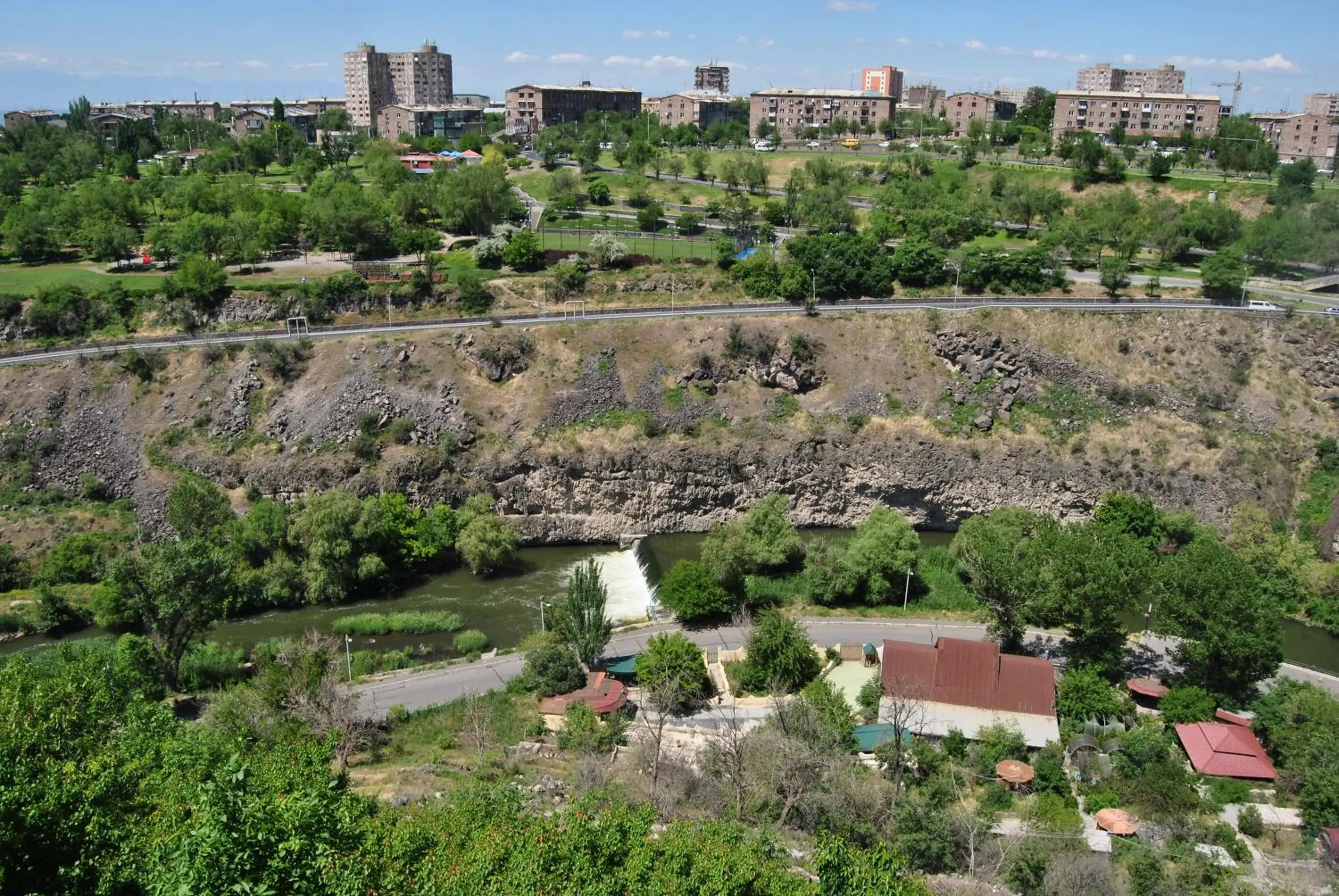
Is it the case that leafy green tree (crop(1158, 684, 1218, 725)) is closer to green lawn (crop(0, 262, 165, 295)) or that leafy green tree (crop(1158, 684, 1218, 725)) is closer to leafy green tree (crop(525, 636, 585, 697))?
leafy green tree (crop(525, 636, 585, 697))

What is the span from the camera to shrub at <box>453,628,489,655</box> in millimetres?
38812

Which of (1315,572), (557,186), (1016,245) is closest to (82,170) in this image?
(557,186)

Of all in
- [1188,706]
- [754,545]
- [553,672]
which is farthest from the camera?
[754,545]

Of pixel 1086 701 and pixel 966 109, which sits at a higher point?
pixel 966 109

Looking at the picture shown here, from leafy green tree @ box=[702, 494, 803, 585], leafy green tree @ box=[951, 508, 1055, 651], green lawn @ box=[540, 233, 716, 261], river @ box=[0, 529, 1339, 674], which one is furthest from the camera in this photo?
green lawn @ box=[540, 233, 716, 261]

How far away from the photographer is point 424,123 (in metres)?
149

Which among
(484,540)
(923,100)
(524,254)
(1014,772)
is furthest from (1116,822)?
(923,100)

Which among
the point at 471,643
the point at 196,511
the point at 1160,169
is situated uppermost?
the point at 1160,169

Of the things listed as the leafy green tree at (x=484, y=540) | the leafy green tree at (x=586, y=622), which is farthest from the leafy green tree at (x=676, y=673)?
the leafy green tree at (x=484, y=540)

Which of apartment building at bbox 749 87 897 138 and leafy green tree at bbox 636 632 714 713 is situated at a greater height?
apartment building at bbox 749 87 897 138

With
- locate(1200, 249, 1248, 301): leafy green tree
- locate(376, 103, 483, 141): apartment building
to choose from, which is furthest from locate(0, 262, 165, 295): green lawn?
locate(376, 103, 483, 141): apartment building

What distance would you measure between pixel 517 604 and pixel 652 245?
1571 inches

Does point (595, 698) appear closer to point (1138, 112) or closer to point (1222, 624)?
point (1222, 624)

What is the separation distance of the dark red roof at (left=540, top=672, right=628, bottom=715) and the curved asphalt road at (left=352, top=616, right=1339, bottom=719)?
108 inches
